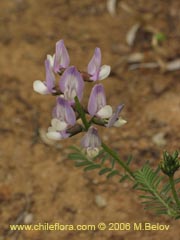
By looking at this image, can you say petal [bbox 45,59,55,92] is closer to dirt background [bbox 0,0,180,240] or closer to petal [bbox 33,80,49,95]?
petal [bbox 33,80,49,95]

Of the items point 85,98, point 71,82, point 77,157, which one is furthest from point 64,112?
point 85,98

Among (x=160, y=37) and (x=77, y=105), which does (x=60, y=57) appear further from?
(x=160, y=37)

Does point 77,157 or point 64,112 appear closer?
point 64,112

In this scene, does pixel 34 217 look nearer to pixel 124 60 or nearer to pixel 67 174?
pixel 67 174

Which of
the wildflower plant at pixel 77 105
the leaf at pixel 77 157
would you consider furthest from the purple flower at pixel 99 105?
the leaf at pixel 77 157

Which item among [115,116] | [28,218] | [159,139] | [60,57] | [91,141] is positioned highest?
[60,57]

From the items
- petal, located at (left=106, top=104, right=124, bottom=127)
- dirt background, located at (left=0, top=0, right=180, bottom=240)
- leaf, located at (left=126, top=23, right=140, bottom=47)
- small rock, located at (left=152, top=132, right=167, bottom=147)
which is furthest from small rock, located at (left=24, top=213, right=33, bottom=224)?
leaf, located at (left=126, top=23, right=140, bottom=47)
